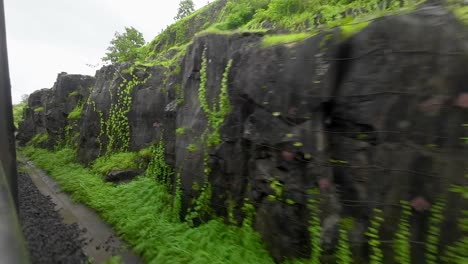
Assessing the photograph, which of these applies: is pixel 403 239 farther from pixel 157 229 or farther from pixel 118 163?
pixel 118 163

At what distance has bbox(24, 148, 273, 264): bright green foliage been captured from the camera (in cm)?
518

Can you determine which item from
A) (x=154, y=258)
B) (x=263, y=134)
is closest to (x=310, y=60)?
(x=263, y=134)

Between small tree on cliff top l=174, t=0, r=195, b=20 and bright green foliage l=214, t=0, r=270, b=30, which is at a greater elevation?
small tree on cliff top l=174, t=0, r=195, b=20

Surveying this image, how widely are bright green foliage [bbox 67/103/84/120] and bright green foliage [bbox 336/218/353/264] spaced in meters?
15.7

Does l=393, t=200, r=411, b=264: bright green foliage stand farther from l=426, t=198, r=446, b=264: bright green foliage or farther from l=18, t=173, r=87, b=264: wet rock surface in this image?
l=18, t=173, r=87, b=264: wet rock surface

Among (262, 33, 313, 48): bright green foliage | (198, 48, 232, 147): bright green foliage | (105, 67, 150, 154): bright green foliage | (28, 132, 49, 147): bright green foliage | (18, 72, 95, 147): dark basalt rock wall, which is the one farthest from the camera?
(28, 132, 49, 147): bright green foliage

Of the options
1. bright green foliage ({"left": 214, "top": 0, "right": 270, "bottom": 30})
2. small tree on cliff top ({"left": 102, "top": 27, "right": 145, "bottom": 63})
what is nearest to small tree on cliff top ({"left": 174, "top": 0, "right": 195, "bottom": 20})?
small tree on cliff top ({"left": 102, "top": 27, "right": 145, "bottom": 63})

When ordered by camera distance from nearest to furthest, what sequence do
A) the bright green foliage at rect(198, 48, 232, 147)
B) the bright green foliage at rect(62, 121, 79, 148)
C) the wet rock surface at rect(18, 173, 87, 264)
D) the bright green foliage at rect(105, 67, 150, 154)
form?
the wet rock surface at rect(18, 173, 87, 264), the bright green foliage at rect(198, 48, 232, 147), the bright green foliage at rect(105, 67, 150, 154), the bright green foliage at rect(62, 121, 79, 148)

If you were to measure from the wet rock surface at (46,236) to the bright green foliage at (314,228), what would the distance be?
3074 mm

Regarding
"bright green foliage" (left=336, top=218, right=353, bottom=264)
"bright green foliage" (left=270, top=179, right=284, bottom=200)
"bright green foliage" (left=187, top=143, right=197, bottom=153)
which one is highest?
"bright green foliage" (left=187, top=143, right=197, bottom=153)

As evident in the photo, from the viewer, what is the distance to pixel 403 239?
10.6 feet

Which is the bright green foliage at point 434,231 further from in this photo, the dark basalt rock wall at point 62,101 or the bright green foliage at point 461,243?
the dark basalt rock wall at point 62,101

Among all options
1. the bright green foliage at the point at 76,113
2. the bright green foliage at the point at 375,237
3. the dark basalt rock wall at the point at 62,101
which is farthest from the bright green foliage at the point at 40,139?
the bright green foliage at the point at 375,237

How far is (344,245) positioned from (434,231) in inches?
39.5
